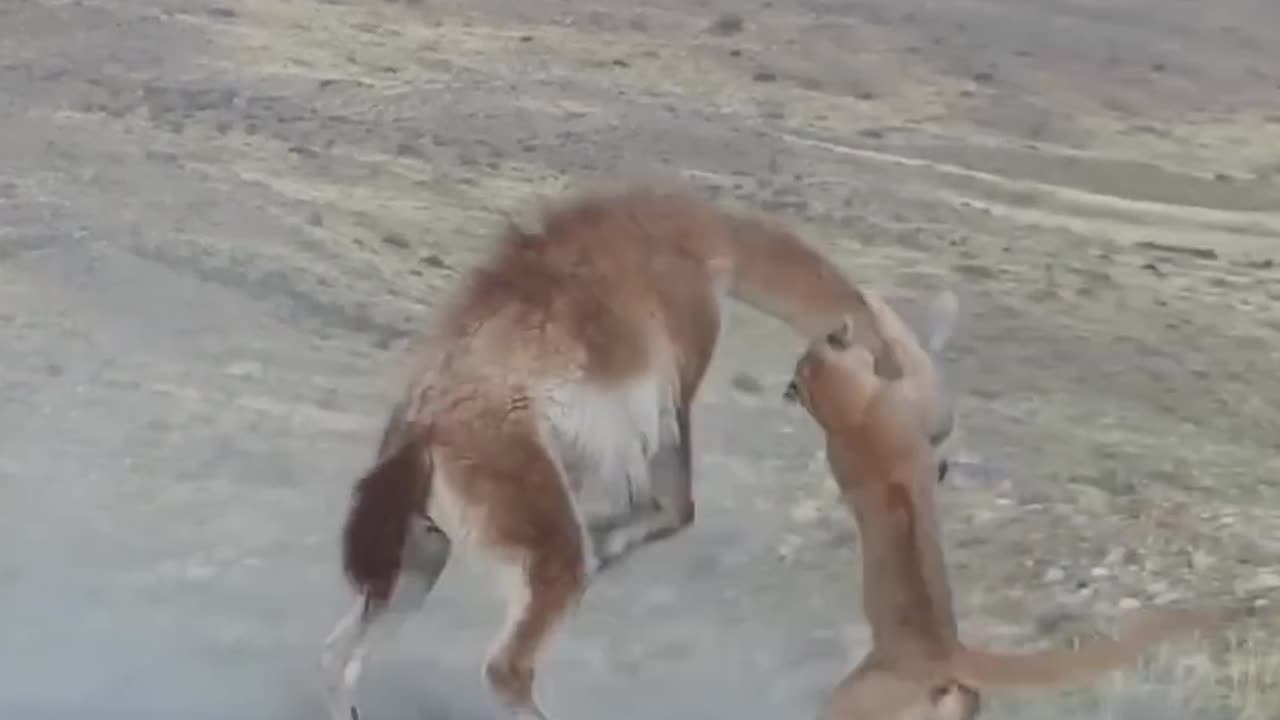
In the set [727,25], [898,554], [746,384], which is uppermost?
[727,25]

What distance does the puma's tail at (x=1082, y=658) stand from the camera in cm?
135

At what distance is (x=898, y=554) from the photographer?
4.46 ft

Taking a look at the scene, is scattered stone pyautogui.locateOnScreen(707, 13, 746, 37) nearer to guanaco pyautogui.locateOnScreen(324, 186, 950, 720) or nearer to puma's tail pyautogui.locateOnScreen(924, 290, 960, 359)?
guanaco pyautogui.locateOnScreen(324, 186, 950, 720)

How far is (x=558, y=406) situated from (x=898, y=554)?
0.26 m

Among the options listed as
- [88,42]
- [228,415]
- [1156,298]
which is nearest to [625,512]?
[228,415]

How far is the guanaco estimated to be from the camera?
1342mm

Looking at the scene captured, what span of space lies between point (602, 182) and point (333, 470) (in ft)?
0.92

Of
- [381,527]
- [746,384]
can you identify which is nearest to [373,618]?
[381,527]

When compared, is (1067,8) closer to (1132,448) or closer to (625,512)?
(1132,448)

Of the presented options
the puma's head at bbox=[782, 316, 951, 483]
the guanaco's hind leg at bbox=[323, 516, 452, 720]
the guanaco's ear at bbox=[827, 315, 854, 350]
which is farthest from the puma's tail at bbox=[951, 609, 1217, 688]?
the guanaco's hind leg at bbox=[323, 516, 452, 720]

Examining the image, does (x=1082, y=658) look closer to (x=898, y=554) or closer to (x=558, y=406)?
(x=898, y=554)

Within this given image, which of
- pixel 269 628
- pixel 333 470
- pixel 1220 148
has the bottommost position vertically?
pixel 269 628

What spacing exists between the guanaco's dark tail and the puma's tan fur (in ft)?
0.91

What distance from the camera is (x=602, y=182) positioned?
4.50 ft
